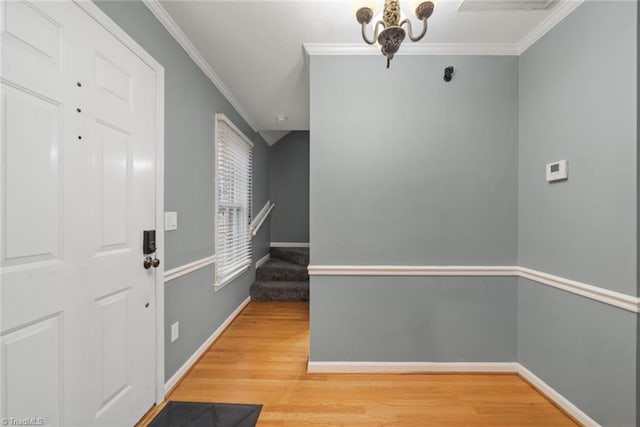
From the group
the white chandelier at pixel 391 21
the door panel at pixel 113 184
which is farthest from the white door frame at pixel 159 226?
the white chandelier at pixel 391 21

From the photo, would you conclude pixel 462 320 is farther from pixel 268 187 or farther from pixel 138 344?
pixel 268 187

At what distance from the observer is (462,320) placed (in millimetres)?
1846

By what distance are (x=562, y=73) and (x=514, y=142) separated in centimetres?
46

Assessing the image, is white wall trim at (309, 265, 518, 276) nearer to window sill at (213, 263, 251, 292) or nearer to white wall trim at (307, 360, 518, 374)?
white wall trim at (307, 360, 518, 374)

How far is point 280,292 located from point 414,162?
8.07 ft

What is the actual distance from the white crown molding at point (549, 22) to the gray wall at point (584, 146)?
0.12 ft

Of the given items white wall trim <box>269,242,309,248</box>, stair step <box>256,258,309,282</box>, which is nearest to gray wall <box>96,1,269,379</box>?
stair step <box>256,258,309,282</box>

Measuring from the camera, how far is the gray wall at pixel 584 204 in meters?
1.20

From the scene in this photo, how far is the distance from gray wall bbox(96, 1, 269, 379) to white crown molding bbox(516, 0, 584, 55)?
248 cm

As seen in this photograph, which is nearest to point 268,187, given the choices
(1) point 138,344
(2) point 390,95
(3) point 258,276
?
(3) point 258,276

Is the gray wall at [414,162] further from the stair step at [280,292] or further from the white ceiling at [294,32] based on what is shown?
the stair step at [280,292]

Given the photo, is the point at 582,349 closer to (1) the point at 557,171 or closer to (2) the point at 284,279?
(1) the point at 557,171

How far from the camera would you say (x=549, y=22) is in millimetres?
1570

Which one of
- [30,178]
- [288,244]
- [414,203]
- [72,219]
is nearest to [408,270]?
[414,203]
